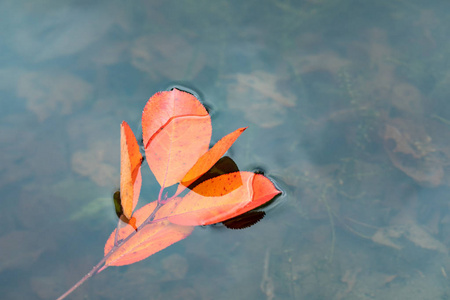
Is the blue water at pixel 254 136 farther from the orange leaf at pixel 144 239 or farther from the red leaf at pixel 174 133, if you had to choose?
the red leaf at pixel 174 133

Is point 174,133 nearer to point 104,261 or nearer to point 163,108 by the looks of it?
point 163,108

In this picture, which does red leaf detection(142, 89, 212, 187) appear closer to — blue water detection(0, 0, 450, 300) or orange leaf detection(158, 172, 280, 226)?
orange leaf detection(158, 172, 280, 226)

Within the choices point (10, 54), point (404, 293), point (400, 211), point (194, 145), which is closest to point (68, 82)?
point (10, 54)

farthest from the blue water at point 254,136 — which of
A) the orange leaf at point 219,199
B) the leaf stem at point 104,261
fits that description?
the orange leaf at point 219,199

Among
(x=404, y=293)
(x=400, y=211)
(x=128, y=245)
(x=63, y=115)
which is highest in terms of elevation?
(x=63, y=115)

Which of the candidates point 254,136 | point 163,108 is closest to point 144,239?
point 163,108

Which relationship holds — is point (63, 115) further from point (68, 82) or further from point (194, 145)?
A: point (194, 145)

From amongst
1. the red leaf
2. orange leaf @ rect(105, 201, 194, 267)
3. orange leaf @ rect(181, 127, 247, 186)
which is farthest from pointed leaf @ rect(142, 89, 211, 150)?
orange leaf @ rect(105, 201, 194, 267)
